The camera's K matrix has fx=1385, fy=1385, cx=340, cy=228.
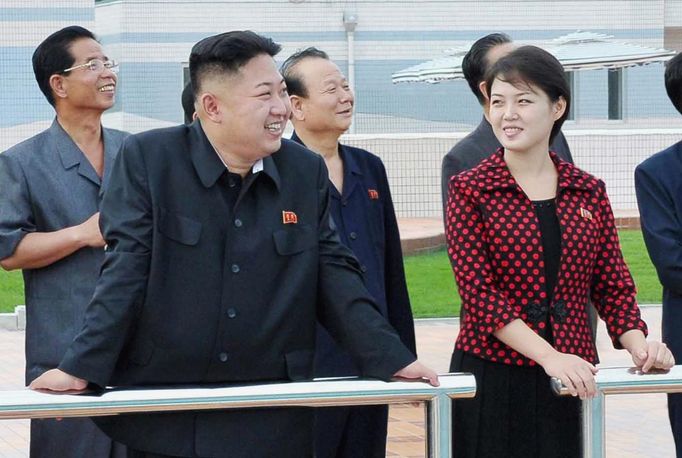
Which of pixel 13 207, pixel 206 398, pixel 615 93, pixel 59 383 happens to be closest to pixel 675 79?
pixel 13 207

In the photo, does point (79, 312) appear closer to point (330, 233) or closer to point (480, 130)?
point (330, 233)

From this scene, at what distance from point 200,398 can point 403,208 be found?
14457 mm

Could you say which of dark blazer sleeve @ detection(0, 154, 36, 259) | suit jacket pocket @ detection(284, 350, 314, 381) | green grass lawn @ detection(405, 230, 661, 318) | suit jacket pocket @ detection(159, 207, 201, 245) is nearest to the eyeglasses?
dark blazer sleeve @ detection(0, 154, 36, 259)

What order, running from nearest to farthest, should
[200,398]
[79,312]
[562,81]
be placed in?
1. [200,398]
2. [562,81]
3. [79,312]

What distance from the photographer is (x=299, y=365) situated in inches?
122

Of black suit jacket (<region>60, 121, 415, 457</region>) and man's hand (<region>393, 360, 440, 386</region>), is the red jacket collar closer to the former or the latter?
black suit jacket (<region>60, 121, 415, 457</region>)

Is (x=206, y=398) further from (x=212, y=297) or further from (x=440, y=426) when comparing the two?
(x=440, y=426)

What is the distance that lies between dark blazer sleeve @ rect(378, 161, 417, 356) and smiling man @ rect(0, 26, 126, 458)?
2.96 feet

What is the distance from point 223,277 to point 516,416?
897 millimetres

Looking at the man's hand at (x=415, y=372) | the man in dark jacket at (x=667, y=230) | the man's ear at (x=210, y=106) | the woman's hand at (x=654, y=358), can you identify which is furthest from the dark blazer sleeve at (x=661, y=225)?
the man's ear at (x=210, y=106)

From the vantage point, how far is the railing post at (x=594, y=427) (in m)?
2.91

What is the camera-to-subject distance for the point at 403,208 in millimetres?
17156

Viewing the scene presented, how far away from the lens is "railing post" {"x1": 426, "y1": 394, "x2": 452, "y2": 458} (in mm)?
2840

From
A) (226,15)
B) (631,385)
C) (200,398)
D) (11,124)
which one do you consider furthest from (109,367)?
(226,15)
